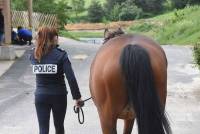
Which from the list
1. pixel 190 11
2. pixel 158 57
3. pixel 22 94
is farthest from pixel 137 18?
pixel 158 57

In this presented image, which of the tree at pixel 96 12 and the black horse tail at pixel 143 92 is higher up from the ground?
the black horse tail at pixel 143 92

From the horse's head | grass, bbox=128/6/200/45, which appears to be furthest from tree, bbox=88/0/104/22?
the horse's head

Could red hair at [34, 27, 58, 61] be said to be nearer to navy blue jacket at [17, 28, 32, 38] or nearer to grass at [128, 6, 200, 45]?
navy blue jacket at [17, 28, 32, 38]

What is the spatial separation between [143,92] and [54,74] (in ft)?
4.35

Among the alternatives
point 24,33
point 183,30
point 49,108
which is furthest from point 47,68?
point 183,30

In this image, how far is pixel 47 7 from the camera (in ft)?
152

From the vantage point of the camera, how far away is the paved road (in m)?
10.0

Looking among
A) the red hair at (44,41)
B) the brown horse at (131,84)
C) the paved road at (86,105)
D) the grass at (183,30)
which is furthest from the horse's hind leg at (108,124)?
the grass at (183,30)

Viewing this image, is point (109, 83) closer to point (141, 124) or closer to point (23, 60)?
point (141, 124)

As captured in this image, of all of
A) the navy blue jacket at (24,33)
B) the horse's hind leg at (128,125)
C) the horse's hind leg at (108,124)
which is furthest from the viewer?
the navy blue jacket at (24,33)

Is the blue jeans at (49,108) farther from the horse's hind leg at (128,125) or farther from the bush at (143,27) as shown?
the bush at (143,27)

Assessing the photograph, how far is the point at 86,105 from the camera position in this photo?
485 inches

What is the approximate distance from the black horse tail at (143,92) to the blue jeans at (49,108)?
1.19 meters

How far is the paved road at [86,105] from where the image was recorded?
10039 mm
